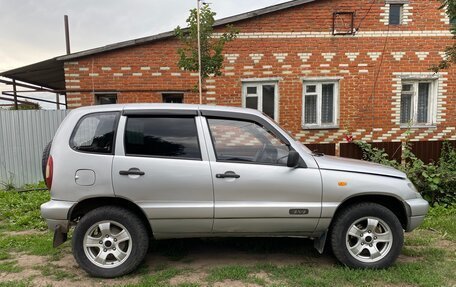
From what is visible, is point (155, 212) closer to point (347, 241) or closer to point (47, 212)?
point (47, 212)

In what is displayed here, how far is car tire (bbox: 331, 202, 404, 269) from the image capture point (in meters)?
3.31

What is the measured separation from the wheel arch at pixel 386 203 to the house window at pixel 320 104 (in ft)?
18.0

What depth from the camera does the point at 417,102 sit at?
920 cm

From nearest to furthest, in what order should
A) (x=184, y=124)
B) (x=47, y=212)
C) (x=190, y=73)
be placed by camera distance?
(x=47, y=212) → (x=184, y=124) → (x=190, y=73)

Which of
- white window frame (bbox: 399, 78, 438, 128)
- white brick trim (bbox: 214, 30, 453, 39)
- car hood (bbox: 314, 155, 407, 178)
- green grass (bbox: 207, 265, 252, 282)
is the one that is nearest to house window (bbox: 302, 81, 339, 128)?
white brick trim (bbox: 214, 30, 453, 39)

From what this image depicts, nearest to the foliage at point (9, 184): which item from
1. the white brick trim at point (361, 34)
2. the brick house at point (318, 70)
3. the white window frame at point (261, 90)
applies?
the brick house at point (318, 70)

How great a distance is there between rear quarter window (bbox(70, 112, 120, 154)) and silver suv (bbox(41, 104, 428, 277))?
1 cm

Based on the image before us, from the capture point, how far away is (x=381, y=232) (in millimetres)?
3385

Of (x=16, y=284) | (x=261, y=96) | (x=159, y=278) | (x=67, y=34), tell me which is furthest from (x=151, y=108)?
(x=67, y=34)

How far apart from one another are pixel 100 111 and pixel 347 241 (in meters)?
2.88

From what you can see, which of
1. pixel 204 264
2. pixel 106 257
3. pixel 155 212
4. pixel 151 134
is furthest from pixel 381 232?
pixel 106 257

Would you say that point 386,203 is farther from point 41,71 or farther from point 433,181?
point 41,71

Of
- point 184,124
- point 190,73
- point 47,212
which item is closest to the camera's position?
point 47,212

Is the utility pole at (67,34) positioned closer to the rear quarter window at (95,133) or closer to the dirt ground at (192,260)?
the dirt ground at (192,260)
